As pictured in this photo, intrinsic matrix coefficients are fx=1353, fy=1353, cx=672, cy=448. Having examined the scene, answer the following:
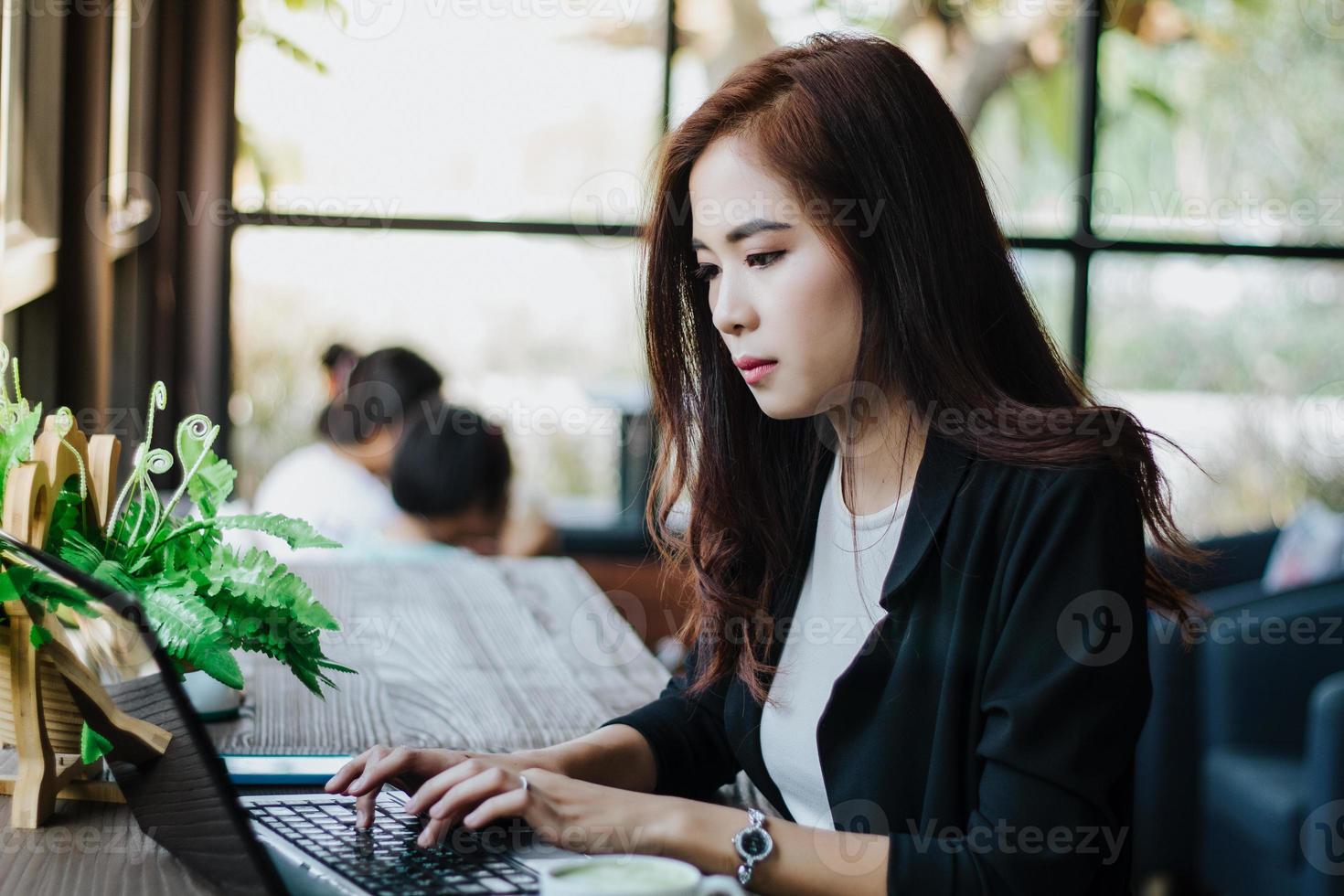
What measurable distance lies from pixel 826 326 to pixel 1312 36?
3.70 meters

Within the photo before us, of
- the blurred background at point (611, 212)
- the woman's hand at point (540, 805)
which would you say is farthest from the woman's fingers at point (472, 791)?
the blurred background at point (611, 212)

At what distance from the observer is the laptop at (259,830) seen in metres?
0.71

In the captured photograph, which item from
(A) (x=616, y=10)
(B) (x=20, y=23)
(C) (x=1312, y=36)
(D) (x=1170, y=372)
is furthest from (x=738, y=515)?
(C) (x=1312, y=36)

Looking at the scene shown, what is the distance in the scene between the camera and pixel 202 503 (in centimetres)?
103

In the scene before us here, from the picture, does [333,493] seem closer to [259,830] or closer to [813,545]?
[813,545]

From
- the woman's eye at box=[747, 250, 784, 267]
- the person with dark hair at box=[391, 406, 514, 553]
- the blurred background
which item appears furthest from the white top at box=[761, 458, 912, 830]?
the blurred background

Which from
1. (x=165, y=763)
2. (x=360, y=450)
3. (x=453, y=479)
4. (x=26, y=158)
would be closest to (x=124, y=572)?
(x=165, y=763)

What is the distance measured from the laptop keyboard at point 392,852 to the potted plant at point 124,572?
101 millimetres

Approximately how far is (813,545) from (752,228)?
0.35m

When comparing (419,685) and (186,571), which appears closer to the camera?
(186,571)

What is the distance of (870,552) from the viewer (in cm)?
125

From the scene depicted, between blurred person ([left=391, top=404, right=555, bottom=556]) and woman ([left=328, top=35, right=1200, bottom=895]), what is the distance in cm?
148

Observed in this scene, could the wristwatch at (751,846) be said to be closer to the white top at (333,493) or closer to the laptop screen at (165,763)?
the laptop screen at (165,763)

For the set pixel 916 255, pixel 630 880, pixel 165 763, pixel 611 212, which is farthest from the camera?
pixel 611 212
